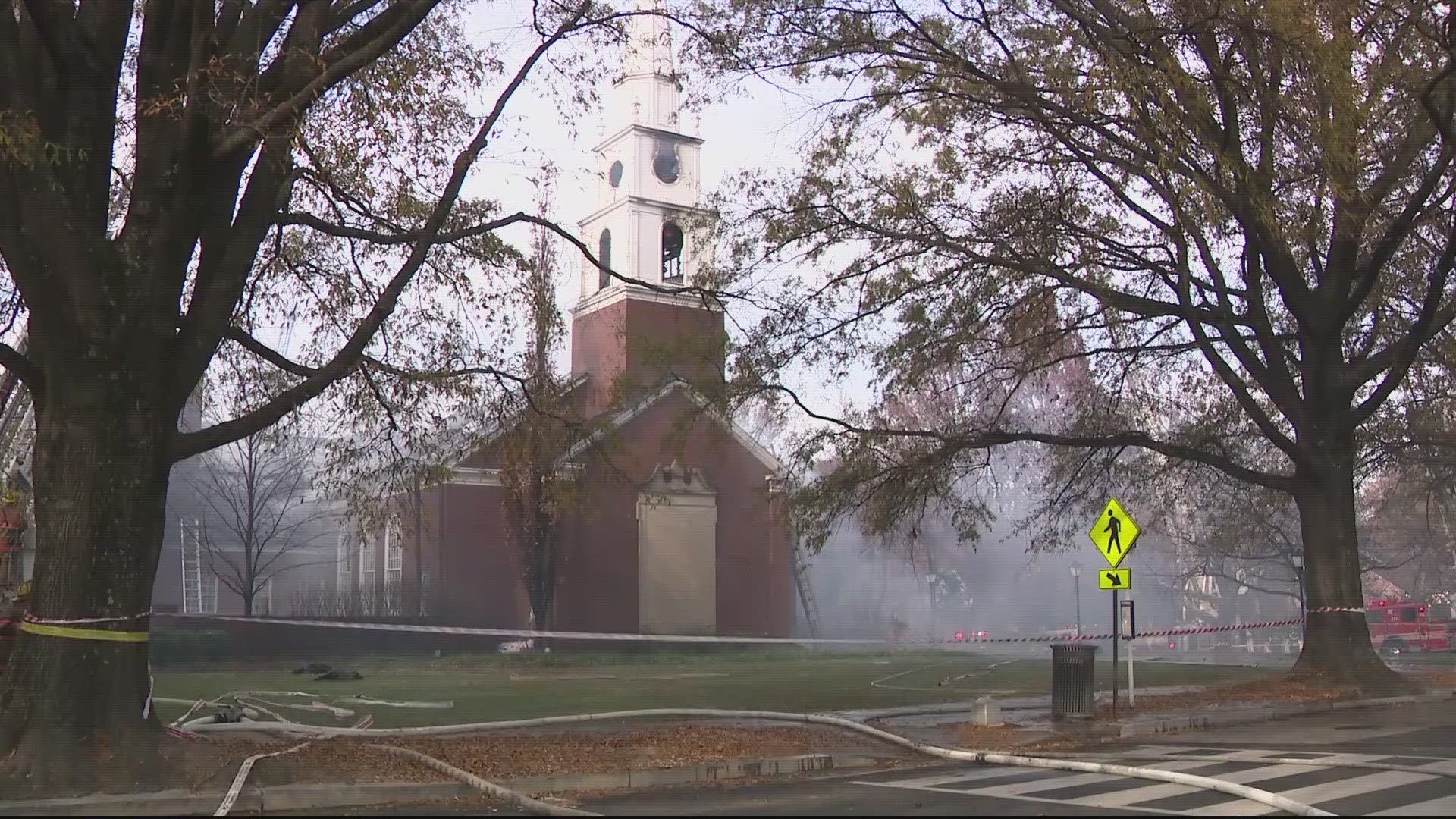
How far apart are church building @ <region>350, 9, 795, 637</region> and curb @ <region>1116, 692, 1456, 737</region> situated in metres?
20.4

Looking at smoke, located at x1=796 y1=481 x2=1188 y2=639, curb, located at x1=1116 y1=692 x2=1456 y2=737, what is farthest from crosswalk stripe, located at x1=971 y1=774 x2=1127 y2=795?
smoke, located at x1=796 y1=481 x2=1188 y2=639

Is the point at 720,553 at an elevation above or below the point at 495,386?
below

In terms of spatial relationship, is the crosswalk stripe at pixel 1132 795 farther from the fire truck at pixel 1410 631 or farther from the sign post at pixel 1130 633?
the fire truck at pixel 1410 631

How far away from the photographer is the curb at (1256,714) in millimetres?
15680

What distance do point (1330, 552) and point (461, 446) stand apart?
577 inches

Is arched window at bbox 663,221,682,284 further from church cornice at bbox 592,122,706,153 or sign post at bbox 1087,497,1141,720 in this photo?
sign post at bbox 1087,497,1141,720

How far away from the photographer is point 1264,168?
18.6m

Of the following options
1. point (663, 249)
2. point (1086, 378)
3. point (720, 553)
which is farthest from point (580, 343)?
point (1086, 378)

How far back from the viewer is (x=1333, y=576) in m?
20.9

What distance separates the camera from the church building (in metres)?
39.9

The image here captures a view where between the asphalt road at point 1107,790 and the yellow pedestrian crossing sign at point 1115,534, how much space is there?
10.7ft

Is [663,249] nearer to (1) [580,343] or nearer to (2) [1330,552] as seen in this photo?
(1) [580,343]

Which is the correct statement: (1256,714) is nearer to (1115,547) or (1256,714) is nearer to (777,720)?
(1115,547)

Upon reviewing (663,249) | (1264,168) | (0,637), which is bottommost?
(0,637)
